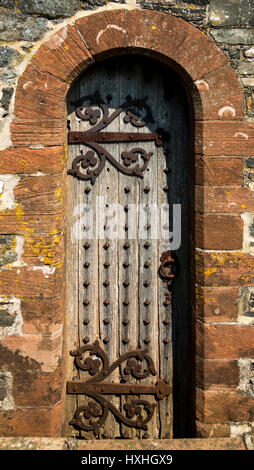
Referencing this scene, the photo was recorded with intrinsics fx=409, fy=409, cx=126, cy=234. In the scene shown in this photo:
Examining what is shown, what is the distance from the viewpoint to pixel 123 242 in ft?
9.48

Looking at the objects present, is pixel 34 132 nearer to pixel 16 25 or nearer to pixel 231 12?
pixel 16 25

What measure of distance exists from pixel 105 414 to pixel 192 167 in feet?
5.95

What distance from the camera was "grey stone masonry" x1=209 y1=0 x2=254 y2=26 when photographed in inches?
100

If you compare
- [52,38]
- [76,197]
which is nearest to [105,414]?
[76,197]

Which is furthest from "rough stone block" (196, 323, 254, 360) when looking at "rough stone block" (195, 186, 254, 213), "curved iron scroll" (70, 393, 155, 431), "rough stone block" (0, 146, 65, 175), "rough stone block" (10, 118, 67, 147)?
"rough stone block" (10, 118, 67, 147)

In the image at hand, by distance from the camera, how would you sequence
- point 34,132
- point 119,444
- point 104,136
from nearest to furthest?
point 119,444 → point 34,132 → point 104,136

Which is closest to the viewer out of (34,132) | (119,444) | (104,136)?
(119,444)

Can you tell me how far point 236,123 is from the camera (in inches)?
101

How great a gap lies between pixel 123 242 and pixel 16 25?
1.55 metres

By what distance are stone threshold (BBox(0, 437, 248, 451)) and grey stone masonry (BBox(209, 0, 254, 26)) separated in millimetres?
2578

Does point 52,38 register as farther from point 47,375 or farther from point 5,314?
point 47,375

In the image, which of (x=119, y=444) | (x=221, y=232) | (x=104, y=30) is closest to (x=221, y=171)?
(x=221, y=232)

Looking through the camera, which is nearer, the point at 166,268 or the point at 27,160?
the point at 27,160

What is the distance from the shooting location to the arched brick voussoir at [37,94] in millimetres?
2541
